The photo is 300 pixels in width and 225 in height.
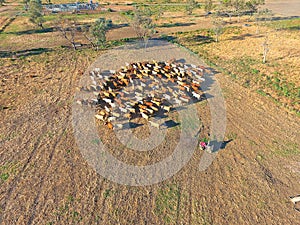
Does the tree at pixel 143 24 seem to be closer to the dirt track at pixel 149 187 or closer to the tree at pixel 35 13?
the dirt track at pixel 149 187

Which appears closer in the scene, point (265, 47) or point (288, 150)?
point (288, 150)

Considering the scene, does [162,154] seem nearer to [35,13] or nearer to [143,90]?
[143,90]

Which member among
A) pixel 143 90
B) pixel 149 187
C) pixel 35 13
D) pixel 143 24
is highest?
pixel 35 13

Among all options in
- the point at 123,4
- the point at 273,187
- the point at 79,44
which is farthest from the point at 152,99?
the point at 123,4

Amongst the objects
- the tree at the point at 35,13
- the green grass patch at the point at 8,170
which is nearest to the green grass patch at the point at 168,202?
the green grass patch at the point at 8,170

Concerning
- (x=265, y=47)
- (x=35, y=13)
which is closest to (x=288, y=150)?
(x=265, y=47)

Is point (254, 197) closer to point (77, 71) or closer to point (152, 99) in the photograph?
point (152, 99)
